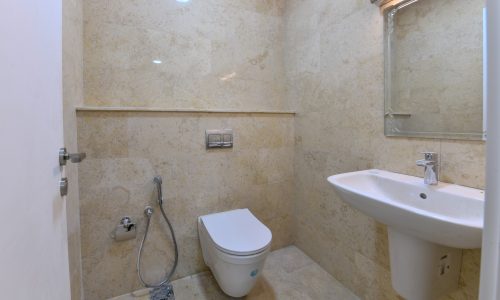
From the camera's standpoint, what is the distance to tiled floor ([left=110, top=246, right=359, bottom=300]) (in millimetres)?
1547

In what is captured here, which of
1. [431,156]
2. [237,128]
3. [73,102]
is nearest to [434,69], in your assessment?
[431,156]

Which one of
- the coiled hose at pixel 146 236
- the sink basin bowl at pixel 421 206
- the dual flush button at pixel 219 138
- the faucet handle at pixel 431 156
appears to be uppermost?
the dual flush button at pixel 219 138

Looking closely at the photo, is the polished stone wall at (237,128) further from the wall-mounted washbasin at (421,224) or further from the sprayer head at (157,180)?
the wall-mounted washbasin at (421,224)

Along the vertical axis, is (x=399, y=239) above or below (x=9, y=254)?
below

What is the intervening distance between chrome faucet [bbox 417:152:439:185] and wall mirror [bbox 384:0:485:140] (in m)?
0.11

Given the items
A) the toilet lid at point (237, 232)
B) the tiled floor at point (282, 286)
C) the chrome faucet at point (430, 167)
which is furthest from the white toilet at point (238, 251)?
the chrome faucet at point (430, 167)

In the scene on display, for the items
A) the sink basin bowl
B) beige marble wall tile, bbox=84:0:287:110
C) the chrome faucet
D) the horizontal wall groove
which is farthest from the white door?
the chrome faucet

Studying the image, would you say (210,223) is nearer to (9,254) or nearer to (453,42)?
(9,254)

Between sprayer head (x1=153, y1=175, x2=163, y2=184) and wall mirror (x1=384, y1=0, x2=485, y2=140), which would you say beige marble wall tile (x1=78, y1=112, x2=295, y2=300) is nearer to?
sprayer head (x1=153, y1=175, x2=163, y2=184)

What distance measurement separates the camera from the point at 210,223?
5.14ft

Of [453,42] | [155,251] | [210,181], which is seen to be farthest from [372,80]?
[155,251]

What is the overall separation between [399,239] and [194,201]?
1264 mm

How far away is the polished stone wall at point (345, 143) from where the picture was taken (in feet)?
3.82

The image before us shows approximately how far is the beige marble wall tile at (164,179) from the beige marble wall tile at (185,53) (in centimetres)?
19
